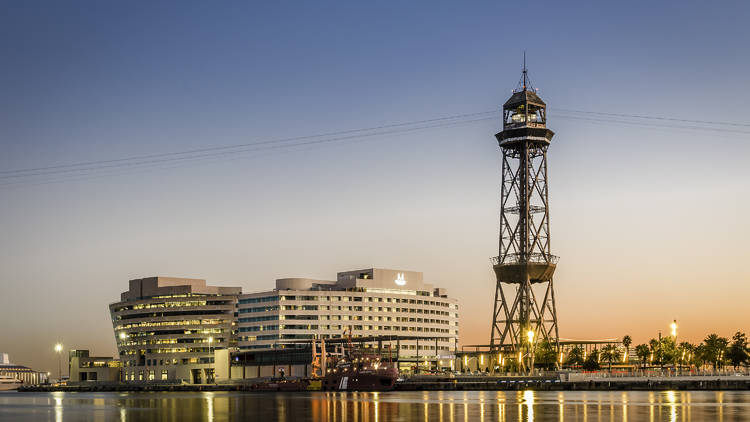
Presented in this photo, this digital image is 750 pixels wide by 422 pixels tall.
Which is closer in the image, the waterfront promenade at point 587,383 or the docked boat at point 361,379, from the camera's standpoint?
the waterfront promenade at point 587,383

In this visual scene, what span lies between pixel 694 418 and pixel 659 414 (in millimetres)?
6449

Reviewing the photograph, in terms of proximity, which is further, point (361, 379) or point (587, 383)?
point (361, 379)

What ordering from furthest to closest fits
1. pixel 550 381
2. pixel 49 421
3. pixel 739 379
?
pixel 550 381 < pixel 739 379 < pixel 49 421

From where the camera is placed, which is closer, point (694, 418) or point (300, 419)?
point (694, 418)

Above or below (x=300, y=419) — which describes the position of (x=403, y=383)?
below

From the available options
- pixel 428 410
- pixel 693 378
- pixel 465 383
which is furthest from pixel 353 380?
pixel 428 410

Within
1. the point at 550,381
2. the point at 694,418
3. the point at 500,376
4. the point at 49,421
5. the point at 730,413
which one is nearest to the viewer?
the point at 694,418

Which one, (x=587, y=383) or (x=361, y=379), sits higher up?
(x=587, y=383)

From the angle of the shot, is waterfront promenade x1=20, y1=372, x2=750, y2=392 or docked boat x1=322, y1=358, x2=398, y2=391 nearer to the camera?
waterfront promenade x1=20, y1=372, x2=750, y2=392

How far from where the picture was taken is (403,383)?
18750cm

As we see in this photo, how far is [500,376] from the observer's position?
18300 cm

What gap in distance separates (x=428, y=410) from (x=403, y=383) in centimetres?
10315

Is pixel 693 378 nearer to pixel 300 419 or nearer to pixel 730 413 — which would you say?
pixel 730 413

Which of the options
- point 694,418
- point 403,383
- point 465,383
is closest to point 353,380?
point 403,383
